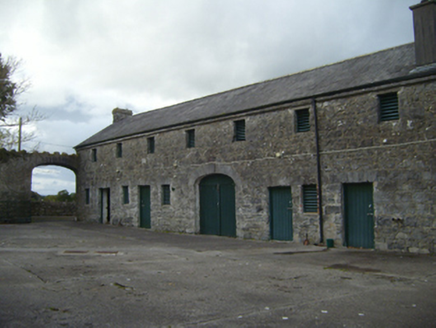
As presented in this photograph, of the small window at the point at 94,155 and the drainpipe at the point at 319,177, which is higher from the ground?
the small window at the point at 94,155

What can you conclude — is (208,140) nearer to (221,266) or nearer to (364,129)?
(364,129)

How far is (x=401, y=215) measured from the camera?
11.1m

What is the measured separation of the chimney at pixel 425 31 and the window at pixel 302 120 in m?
3.70

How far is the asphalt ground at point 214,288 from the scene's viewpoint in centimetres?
488

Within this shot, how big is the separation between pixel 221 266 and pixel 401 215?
222 inches

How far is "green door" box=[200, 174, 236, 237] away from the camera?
51.8ft

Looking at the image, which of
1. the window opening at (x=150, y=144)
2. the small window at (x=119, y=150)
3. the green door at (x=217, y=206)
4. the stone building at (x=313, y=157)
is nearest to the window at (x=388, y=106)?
the stone building at (x=313, y=157)

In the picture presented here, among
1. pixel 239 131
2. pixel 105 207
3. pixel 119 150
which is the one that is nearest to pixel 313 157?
pixel 239 131

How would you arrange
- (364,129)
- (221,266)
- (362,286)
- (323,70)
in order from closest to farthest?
(362,286)
(221,266)
(364,129)
(323,70)

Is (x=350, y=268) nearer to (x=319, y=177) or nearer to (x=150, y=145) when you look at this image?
(x=319, y=177)

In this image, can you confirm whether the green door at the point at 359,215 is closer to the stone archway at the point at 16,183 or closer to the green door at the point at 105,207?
the green door at the point at 105,207

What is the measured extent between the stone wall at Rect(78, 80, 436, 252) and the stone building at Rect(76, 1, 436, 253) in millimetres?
33

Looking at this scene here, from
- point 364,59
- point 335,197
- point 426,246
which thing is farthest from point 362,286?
point 364,59

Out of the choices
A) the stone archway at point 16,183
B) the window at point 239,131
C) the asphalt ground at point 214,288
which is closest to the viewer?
the asphalt ground at point 214,288
